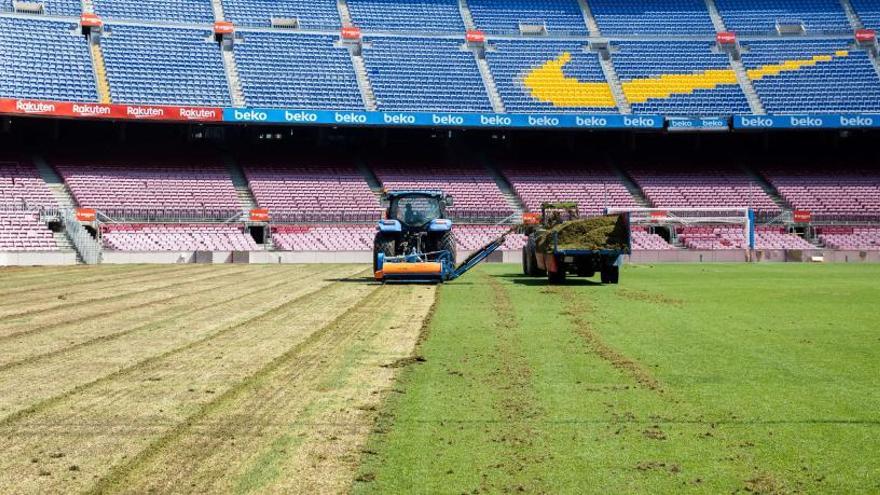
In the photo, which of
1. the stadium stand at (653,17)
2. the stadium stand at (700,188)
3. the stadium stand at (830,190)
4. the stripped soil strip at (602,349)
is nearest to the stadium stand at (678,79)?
the stadium stand at (653,17)

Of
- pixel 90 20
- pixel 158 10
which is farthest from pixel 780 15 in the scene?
pixel 90 20

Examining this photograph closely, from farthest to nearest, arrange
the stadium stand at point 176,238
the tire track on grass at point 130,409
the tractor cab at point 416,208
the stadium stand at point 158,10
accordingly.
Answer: the stadium stand at point 158,10 < the stadium stand at point 176,238 < the tractor cab at point 416,208 < the tire track on grass at point 130,409

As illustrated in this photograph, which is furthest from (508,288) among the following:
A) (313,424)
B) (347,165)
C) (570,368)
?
(347,165)

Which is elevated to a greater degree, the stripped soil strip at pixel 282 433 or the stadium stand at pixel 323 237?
the stadium stand at pixel 323 237

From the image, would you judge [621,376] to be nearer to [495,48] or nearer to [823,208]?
[823,208]

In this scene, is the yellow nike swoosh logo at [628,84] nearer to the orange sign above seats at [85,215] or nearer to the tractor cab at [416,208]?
the orange sign above seats at [85,215]

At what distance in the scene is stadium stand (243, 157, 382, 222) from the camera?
46719 millimetres

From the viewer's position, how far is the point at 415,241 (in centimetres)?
2294

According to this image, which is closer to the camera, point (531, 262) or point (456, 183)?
point (531, 262)

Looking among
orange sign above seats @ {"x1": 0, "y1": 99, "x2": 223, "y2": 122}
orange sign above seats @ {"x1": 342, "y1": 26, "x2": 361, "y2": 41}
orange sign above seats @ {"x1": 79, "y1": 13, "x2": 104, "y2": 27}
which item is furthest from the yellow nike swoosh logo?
orange sign above seats @ {"x1": 79, "y1": 13, "x2": 104, "y2": 27}

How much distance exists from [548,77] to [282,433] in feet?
168

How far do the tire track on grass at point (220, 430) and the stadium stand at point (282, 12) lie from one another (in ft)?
163

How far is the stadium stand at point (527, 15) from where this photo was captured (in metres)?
59.1

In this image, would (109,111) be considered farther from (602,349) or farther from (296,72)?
(602,349)
